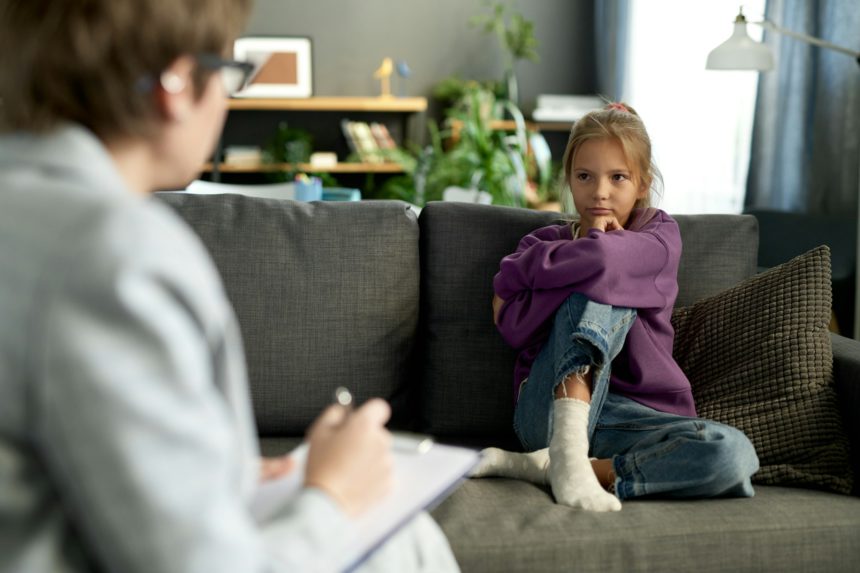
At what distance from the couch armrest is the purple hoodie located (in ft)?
0.91

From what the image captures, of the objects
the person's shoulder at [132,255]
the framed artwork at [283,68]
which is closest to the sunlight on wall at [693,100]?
the framed artwork at [283,68]

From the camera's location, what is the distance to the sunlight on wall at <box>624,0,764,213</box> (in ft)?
14.5

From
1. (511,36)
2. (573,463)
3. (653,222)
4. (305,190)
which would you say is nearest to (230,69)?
(573,463)

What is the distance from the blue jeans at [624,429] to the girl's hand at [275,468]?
853 millimetres

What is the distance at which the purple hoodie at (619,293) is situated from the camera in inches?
71.9

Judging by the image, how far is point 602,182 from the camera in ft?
6.40

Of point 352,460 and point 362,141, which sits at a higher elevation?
point 352,460

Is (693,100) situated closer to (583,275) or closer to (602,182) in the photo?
(602,182)

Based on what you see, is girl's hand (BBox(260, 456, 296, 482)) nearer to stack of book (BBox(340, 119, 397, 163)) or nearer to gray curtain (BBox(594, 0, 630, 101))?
gray curtain (BBox(594, 0, 630, 101))

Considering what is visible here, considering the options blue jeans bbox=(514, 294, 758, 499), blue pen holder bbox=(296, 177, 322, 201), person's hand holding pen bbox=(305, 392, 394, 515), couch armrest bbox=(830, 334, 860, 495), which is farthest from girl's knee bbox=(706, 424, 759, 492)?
blue pen holder bbox=(296, 177, 322, 201)

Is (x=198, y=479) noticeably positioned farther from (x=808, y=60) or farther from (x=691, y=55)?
(x=691, y=55)

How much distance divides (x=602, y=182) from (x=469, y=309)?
1.25ft

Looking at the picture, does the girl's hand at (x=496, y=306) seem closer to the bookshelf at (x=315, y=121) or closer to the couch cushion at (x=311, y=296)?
the couch cushion at (x=311, y=296)

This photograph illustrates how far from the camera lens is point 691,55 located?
4762 mm
